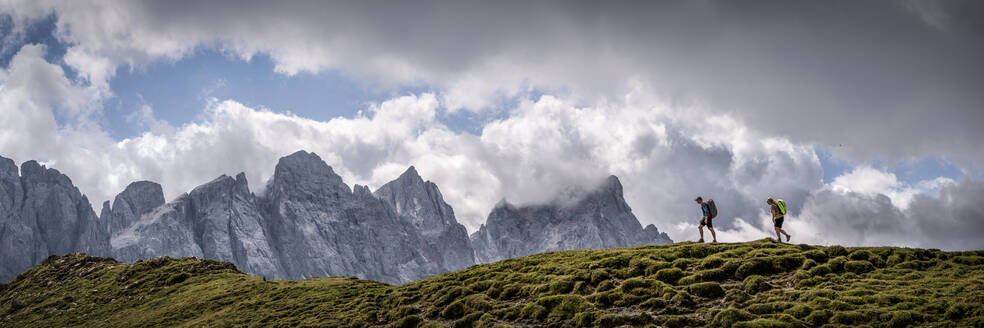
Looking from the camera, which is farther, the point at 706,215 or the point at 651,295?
the point at 706,215

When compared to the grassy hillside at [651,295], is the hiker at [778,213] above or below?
above

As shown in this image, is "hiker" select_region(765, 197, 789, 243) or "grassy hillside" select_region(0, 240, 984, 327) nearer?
"grassy hillside" select_region(0, 240, 984, 327)

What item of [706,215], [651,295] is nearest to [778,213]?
[706,215]

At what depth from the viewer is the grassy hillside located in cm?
2375

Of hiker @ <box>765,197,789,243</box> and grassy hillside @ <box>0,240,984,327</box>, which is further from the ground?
hiker @ <box>765,197,789,243</box>

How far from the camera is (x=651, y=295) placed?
29.8 m

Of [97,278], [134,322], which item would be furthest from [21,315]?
[134,322]

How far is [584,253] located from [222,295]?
39.0m

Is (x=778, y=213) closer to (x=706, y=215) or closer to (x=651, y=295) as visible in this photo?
(x=706, y=215)

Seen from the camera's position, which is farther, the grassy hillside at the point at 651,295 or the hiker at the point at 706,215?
the hiker at the point at 706,215

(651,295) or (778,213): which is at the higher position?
(778,213)

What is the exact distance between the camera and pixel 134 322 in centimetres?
5125

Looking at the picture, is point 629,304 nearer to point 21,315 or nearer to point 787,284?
point 787,284

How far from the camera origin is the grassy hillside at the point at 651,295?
2375cm
